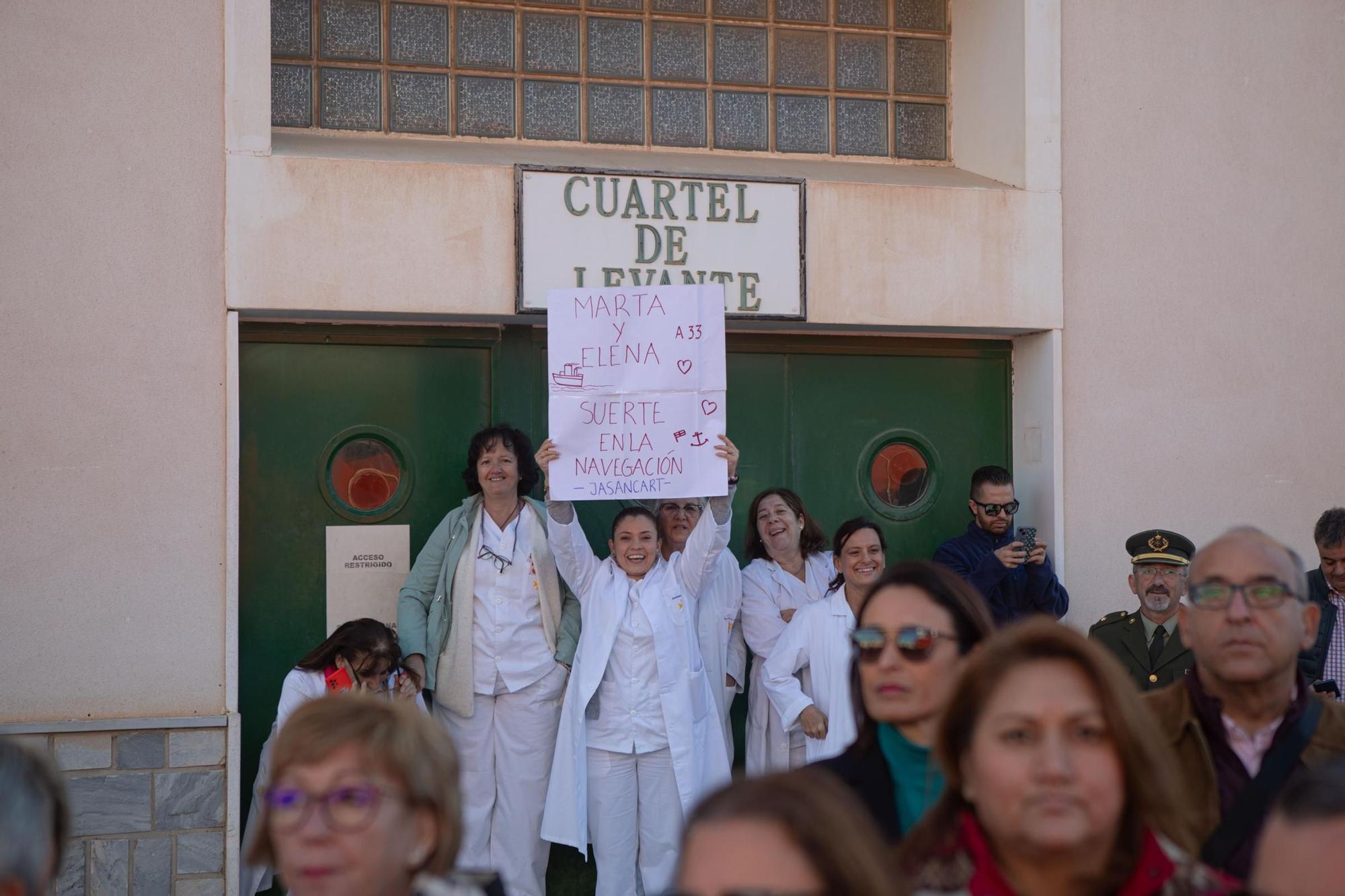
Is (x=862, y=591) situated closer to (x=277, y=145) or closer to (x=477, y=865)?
(x=477, y=865)

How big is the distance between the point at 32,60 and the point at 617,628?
3.44 meters

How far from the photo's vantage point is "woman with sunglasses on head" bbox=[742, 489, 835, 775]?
651 cm

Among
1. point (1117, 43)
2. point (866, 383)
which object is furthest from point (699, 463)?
point (1117, 43)

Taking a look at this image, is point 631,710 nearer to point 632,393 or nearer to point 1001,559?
point 632,393

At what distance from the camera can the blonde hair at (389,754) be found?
2.53m

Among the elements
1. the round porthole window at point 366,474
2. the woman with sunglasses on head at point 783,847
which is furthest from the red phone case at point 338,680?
the woman with sunglasses on head at point 783,847

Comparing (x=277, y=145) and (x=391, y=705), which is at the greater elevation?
(x=277, y=145)

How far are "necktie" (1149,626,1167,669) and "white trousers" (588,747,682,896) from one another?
2059mm

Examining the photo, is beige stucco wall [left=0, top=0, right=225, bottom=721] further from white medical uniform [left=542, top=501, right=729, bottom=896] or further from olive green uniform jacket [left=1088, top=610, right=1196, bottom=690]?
olive green uniform jacket [left=1088, top=610, right=1196, bottom=690]

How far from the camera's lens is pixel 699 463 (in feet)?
20.2

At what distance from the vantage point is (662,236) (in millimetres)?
6578

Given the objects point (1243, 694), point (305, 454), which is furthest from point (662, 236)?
point (1243, 694)

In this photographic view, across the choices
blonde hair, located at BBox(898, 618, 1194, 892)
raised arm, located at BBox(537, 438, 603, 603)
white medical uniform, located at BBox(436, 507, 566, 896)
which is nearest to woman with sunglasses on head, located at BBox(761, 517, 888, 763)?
raised arm, located at BBox(537, 438, 603, 603)

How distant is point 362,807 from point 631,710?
3.74m
